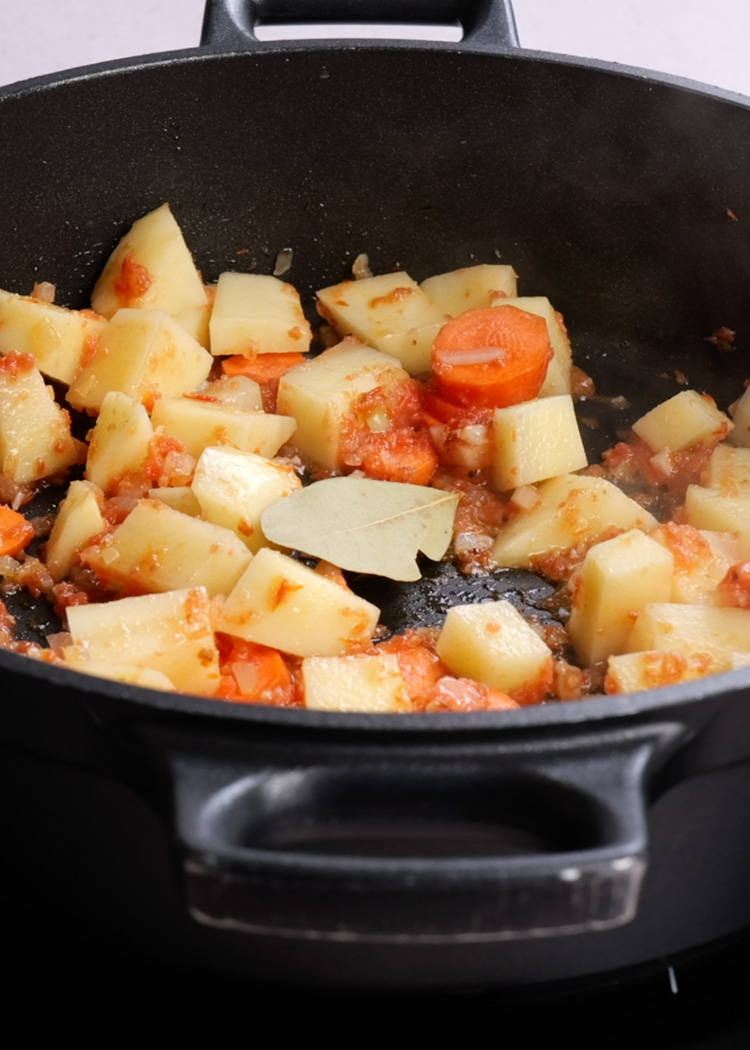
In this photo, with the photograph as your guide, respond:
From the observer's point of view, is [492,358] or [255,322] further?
[255,322]

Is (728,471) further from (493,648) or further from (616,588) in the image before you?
(493,648)

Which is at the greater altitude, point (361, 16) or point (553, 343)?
point (361, 16)

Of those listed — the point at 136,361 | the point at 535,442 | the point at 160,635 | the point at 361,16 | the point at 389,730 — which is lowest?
the point at 535,442

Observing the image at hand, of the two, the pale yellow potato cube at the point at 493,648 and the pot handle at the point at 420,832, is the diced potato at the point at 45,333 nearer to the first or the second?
the pale yellow potato cube at the point at 493,648

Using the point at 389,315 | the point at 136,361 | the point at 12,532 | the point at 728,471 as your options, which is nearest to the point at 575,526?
the point at 728,471

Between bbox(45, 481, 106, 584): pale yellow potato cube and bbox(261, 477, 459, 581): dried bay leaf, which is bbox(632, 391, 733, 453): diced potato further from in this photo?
bbox(45, 481, 106, 584): pale yellow potato cube

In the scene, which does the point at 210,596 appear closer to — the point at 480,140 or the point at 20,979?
the point at 20,979

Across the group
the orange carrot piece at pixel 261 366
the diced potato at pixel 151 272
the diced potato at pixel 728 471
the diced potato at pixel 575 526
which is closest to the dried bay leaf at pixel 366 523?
the diced potato at pixel 575 526

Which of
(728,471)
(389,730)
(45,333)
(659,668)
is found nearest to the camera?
(389,730)
